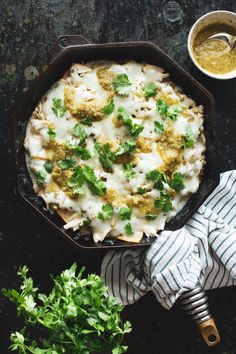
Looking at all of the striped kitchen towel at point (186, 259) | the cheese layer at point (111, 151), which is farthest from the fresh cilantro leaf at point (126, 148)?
the striped kitchen towel at point (186, 259)

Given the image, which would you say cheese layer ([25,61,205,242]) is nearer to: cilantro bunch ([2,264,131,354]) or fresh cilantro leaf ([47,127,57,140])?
fresh cilantro leaf ([47,127,57,140])

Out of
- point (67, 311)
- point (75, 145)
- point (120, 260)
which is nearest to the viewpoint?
point (67, 311)

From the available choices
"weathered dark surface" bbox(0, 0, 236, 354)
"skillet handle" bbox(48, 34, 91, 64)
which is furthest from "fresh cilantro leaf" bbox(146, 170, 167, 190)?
"skillet handle" bbox(48, 34, 91, 64)

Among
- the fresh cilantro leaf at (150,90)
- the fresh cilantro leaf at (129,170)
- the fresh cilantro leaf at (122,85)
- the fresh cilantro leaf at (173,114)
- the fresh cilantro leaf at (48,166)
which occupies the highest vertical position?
the fresh cilantro leaf at (122,85)

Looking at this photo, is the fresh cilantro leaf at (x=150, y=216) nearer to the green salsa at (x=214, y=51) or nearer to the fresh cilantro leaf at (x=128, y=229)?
the fresh cilantro leaf at (x=128, y=229)

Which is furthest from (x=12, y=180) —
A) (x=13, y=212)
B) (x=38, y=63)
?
(x=38, y=63)

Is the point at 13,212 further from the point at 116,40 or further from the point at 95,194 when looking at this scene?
the point at 116,40
